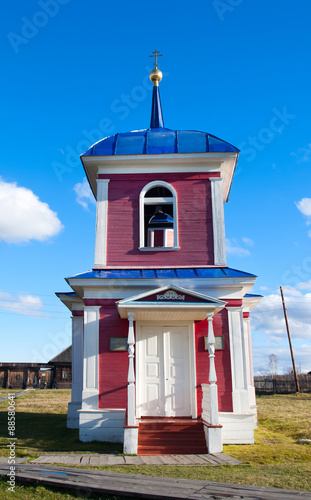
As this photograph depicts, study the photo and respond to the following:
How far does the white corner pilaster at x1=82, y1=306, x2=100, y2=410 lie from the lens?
10.2m

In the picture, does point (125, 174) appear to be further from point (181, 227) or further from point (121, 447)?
point (121, 447)

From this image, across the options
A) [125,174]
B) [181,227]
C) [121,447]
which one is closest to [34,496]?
[121,447]

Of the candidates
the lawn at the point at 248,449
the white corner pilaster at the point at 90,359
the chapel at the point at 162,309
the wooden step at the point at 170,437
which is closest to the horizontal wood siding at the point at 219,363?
the chapel at the point at 162,309

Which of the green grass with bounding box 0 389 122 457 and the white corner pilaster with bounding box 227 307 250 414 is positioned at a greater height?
the white corner pilaster with bounding box 227 307 250 414

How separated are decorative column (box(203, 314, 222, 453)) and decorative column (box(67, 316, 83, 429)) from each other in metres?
4.34

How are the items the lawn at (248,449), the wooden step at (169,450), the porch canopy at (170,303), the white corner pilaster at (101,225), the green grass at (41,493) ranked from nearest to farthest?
the green grass at (41,493) → the lawn at (248,449) → the wooden step at (169,450) → the porch canopy at (170,303) → the white corner pilaster at (101,225)

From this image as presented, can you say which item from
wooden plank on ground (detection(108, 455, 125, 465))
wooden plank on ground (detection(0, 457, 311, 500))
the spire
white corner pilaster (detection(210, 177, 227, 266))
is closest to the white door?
→ white corner pilaster (detection(210, 177, 227, 266))

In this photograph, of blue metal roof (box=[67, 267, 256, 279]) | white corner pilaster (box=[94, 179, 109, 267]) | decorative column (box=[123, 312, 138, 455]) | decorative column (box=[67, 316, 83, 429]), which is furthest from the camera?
decorative column (box=[67, 316, 83, 429])

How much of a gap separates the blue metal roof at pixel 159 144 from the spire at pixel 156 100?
7.29 ft

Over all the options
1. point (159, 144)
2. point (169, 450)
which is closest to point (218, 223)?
point (159, 144)

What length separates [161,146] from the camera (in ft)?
40.3

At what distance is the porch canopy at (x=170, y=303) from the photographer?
967 centimetres

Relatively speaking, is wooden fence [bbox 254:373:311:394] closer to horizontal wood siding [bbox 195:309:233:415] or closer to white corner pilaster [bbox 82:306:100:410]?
horizontal wood siding [bbox 195:309:233:415]

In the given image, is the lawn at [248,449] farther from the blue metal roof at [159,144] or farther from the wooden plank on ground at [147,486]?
the blue metal roof at [159,144]
